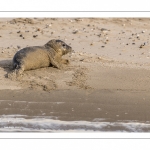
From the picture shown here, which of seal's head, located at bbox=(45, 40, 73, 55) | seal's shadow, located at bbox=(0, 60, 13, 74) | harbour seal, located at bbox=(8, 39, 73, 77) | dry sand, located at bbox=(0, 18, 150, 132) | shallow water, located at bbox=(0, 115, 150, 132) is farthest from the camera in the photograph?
seal's head, located at bbox=(45, 40, 73, 55)

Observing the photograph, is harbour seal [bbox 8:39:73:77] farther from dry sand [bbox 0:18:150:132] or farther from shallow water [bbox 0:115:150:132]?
shallow water [bbox 0:115:150:132]

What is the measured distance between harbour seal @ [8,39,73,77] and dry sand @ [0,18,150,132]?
0.12m

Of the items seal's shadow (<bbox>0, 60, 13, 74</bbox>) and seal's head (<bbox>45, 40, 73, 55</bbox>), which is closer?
seal's shadow (<bbox>0, 60, 13, 74</bbox>)

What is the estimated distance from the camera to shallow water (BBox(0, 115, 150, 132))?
6738 millimetres

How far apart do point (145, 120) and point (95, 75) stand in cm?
185

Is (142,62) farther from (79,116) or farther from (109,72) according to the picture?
(79,116)

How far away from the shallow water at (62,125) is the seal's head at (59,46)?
2.66 meters

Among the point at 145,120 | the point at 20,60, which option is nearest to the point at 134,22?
the point at 20,60

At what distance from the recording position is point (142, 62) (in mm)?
9391

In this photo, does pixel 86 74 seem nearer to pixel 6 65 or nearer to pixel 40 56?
pixel 40 56

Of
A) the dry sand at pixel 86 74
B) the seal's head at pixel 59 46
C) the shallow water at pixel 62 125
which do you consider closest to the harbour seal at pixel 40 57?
the seal's head at pixel 59 46

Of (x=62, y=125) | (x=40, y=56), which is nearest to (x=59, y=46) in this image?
(x=40, y=56)

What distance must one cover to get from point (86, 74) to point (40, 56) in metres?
0.90

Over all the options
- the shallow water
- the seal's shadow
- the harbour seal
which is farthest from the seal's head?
the shallow water
